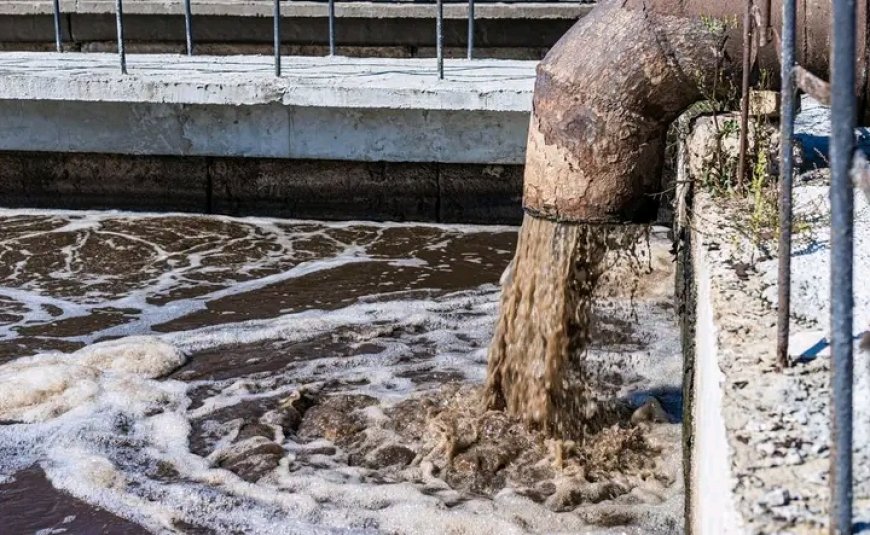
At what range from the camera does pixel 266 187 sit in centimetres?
817

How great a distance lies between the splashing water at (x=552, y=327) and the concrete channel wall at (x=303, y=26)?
6.35 m

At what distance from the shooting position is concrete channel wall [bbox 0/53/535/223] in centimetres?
737

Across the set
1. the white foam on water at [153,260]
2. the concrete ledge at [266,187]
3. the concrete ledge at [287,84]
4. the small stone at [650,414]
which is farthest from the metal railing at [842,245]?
the concrete ledge at [266,187]

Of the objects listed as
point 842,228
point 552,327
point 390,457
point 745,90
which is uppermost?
point 745,90

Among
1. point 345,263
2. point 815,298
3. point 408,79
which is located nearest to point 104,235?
point 345,263

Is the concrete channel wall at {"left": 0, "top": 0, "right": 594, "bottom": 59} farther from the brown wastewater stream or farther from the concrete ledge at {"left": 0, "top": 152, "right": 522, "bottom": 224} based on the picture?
the brown wastewater stream

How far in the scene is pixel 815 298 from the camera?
107 inches

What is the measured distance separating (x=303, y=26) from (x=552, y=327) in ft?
23.7

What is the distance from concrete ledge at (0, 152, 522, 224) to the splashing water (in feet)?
11.1

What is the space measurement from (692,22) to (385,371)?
231 centimetres

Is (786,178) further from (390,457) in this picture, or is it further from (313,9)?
(313,9)

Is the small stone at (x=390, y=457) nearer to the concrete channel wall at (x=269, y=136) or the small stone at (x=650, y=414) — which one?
the small stone at (x=650, y=414)

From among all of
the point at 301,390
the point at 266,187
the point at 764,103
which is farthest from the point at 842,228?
the point at 266,187

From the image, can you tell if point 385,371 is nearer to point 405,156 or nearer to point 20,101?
point 405,156
